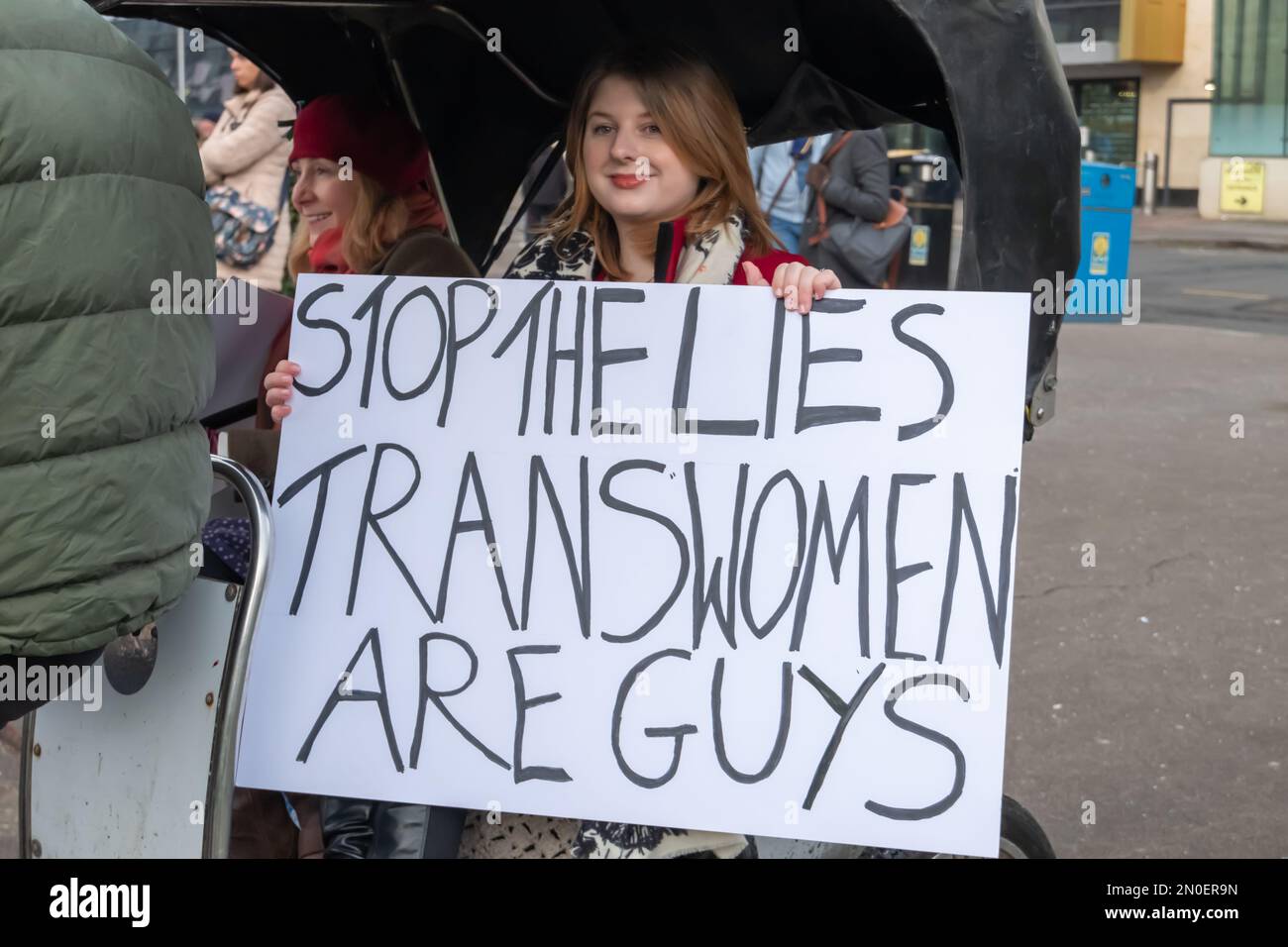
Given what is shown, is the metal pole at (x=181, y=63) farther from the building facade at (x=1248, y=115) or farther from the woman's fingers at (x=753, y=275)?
the building facade at (x=1248, y=115)

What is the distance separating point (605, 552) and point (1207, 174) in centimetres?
2743

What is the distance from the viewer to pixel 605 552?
7.23 ft

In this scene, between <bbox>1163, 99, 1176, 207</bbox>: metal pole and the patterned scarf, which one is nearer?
the patterned scarf

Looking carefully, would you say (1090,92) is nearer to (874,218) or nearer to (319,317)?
(874,218)

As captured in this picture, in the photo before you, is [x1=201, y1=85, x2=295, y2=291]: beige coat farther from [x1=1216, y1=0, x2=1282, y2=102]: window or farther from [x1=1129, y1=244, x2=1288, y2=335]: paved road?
[x1=1216, y1=0, x2=1282, y2=102]: window

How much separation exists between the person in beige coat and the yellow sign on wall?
22.6 metres

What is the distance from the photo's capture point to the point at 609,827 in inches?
89.9

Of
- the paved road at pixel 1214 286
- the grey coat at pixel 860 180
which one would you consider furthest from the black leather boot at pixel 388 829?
the paved road at pixel 1214 286

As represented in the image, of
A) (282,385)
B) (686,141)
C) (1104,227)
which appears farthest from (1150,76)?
(282,385)

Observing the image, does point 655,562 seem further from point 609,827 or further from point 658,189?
point 658,189

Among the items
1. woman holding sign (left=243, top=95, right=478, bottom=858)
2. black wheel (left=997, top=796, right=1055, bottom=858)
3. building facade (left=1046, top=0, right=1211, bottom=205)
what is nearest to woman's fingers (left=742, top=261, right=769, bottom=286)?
woman holding sign (left=243, top=95, right=478, bottom=858)

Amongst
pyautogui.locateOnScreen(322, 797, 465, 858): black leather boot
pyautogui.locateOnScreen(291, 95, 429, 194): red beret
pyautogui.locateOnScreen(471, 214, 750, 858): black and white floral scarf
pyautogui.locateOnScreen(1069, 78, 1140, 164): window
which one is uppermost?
pyautogui.locateOnScreen(1069, 78, 1140, 164): window

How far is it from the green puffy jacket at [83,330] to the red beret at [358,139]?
5.04 ft

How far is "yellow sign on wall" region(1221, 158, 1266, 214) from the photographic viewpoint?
26.3 meters
